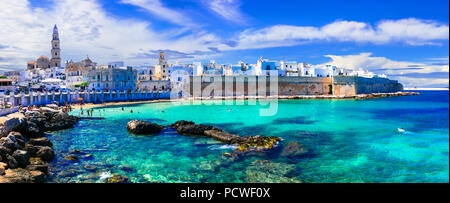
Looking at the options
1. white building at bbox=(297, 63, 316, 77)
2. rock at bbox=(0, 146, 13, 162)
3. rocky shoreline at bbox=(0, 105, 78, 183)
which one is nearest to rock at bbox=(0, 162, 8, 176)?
rocky shoreline at bbox=(0, 105, 78, 183)

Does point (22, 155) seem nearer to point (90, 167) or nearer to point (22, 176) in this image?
point (22, 176)

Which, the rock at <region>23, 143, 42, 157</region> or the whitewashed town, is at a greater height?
the whitewashed town

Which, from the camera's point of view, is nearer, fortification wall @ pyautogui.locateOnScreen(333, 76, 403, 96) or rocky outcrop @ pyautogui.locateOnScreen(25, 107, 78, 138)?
rocky outcrop @ pyautogui.locateOnScreen(25, 107, 78, 138)

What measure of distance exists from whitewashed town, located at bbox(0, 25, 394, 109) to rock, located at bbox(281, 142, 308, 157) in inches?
1479

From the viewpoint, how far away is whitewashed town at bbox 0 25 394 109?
47.0 meters

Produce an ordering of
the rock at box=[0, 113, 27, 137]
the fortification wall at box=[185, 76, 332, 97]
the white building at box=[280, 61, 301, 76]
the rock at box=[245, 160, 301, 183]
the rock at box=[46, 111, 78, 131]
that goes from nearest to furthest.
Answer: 1. the rock at box=[245, 160, 301, 183]
2. the rock at box=[0, 113, 27, 137]
3. the rock at box=[46, 111, 78, 131]
4. the fortification wall at box=[185, 76, 332, 97]
5. the white building at box=[280, 61, 301, 76]

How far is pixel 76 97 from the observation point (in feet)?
121

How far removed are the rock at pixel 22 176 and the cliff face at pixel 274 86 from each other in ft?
139

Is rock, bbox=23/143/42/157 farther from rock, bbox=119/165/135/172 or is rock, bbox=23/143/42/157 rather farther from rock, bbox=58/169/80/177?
rock, bbox=119/165/135/172

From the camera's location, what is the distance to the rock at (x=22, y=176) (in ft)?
24.3
